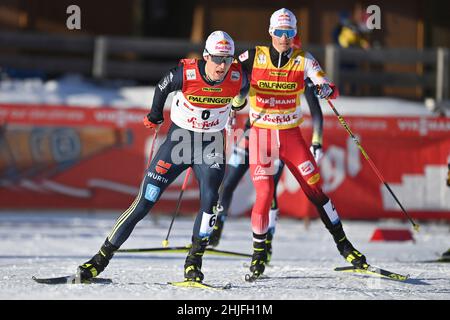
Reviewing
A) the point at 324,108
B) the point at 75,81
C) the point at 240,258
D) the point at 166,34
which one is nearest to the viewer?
the point at 240,258

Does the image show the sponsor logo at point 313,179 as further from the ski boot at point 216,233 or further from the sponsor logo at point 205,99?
the ski boot at point 216,233

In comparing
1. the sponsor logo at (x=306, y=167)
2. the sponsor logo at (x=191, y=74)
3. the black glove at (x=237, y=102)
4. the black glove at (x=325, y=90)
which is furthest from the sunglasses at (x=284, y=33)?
the sponsor logo at (x=306, y=167)

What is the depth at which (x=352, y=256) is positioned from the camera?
818 cm

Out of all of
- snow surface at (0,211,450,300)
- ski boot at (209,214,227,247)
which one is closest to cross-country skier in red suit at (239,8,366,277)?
snow surface at (0,211,450,300)

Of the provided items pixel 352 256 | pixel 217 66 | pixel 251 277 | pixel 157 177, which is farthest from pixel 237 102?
pixel 352 256

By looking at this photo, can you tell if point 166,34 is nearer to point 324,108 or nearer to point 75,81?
point 75,81

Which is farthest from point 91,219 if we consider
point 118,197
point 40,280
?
point 40,280

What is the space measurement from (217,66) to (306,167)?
1412mm

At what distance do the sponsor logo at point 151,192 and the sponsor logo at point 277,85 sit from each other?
5.13ft

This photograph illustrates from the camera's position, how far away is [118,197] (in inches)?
541

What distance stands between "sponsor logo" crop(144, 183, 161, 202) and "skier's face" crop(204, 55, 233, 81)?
1077 millimetres
